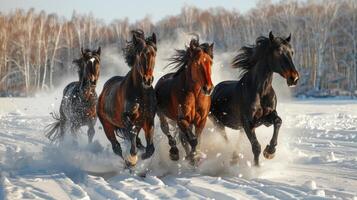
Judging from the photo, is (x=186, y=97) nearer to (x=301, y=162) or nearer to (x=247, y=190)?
(x=247, y=190)

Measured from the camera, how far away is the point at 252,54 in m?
7.83

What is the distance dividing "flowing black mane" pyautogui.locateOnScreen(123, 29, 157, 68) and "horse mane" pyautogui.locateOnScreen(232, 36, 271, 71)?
1.63 meters

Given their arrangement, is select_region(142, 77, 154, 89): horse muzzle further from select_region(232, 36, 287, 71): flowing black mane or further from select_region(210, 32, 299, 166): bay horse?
select_region(232, 36, 287, 71): flowing black mane

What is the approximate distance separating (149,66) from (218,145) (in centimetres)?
252

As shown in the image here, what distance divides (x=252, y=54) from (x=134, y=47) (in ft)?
6.33

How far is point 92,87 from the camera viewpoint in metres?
9.75

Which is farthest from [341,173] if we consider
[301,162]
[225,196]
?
[225,196]

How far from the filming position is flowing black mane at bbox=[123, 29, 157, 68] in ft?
22.9

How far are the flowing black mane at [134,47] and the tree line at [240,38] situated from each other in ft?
117

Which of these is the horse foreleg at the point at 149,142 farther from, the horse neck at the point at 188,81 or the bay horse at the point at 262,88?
the bay horse at the point at 262,88

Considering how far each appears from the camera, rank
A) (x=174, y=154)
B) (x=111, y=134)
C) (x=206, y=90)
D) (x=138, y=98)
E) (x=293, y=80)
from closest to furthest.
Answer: (x=293, y=80)
(x=206, y=90)
(x=138, y=98)
(x=174, y=154)
(x=111, y=134)

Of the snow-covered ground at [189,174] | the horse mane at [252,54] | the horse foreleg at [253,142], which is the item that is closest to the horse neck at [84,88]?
the snow-covered ground at [189,174]

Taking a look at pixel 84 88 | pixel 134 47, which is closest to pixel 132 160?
pixel 134 47

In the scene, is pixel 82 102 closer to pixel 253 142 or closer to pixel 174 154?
pixel 174 154
